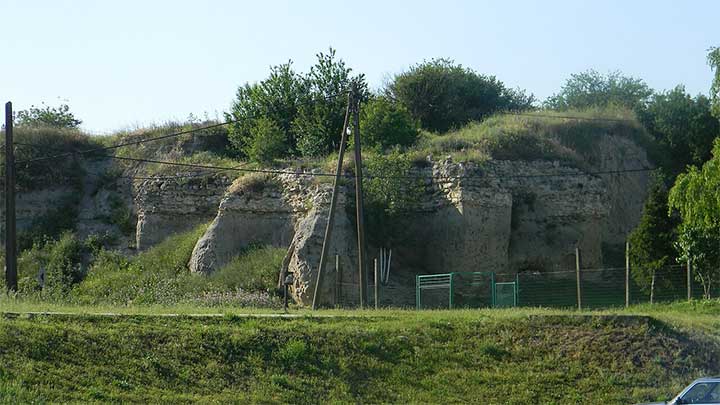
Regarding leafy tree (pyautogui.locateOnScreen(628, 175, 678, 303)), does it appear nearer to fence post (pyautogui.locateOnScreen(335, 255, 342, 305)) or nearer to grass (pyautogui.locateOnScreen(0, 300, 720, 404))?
fence post (pyautogui.locateOnScreen(335, 255, 342, 305))

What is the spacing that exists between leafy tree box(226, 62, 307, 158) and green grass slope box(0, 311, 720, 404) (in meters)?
25.0

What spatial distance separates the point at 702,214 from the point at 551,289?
606cm

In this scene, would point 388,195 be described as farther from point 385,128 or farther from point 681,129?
point 681,129

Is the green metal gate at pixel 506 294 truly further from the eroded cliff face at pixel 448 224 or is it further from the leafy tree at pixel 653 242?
the leafy tree at pixel 653 242

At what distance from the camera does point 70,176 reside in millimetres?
49906

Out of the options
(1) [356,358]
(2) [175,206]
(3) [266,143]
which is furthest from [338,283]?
(3) [266,143]

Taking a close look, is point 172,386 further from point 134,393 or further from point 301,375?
point 301,375

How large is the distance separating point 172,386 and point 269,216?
21062mm

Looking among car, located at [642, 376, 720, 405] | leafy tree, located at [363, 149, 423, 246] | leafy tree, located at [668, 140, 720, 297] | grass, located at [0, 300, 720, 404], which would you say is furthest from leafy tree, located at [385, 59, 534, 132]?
car, located at [642, 376, 720, 405]

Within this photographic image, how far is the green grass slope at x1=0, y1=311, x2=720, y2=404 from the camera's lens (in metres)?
22.7

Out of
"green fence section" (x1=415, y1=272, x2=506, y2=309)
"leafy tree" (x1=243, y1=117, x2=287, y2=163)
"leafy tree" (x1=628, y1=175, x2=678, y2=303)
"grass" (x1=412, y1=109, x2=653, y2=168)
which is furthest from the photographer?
"leafy tree" (x1=243, y1=117, x2=287, y2=163)

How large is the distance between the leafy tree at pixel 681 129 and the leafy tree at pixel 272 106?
17.3m

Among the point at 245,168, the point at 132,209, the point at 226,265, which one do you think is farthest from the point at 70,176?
the point at 226,265

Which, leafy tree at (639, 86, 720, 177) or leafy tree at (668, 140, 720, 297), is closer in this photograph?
leafy tree at (668, 140, 720, 297)
